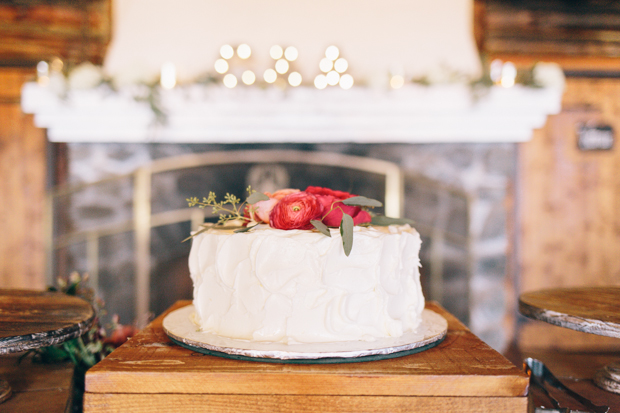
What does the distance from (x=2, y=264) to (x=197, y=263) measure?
92.6 inches

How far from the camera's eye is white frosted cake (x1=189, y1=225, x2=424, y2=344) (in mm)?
880

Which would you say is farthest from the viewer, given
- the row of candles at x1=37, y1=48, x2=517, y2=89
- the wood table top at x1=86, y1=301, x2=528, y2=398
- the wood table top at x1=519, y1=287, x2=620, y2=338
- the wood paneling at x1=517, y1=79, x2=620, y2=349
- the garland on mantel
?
the wood paneling at x1=517, y1=79, x2=620, y2=349

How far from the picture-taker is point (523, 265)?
2744 millimetres

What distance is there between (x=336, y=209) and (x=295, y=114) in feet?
5.39

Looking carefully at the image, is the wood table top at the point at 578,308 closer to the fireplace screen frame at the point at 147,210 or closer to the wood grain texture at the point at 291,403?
the wood grain texture at the point at 291,403

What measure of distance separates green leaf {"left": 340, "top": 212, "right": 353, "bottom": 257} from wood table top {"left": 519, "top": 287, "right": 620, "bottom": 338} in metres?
0.50

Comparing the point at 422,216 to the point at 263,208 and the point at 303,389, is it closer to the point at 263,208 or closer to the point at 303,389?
the point at 263,208

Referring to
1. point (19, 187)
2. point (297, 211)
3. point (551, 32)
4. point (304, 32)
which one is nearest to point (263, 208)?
point (297, 211)

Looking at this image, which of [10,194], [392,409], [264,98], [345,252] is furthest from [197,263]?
[10,194]

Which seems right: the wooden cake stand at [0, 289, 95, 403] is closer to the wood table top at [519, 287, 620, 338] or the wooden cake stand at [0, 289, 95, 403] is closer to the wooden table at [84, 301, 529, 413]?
the wooden table at [84, 301, 529, 413]

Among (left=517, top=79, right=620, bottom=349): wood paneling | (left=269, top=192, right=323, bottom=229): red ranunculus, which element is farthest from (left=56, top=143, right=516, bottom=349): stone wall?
(left=269, top=192, right=323, bottom=229): red ranunculus

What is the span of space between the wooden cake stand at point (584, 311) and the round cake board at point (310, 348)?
0.82 feet

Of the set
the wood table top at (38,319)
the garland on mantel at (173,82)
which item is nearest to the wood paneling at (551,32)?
the garland on mantel at (173,82)

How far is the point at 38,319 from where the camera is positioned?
93cm
